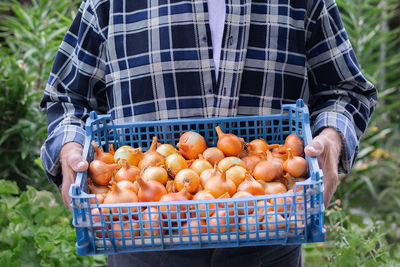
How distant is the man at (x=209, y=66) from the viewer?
150cm

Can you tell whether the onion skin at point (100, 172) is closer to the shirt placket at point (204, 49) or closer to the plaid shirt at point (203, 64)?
the plaid shirt at point (203, 64)

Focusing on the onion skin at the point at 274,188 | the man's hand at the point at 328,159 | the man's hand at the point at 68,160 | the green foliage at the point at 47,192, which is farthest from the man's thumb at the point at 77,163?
the green foliage at the point at 47,192

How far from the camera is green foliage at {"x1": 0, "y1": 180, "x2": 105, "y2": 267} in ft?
6.82

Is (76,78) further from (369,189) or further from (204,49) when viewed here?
(369,189)

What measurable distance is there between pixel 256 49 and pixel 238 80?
120mm

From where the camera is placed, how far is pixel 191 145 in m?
1.38

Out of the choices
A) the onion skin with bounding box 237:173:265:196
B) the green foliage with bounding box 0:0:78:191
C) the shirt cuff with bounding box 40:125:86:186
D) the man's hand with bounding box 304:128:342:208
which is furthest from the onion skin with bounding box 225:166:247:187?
the green foliage with bounding box 0:0:78:191

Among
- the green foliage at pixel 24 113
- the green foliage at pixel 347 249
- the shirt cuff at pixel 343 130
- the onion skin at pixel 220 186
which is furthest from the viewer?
the green foliage at pixel 24 113

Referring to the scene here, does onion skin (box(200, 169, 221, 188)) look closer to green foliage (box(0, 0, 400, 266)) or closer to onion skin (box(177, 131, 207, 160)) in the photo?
onion skin (box(177, 131, 207, 160))

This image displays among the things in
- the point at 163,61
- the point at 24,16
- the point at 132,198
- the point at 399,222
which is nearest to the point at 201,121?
the point at 163,61

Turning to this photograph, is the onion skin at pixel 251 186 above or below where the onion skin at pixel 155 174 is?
below

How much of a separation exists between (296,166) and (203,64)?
18.6 inches

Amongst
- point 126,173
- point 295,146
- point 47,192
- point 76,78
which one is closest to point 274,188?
point 295,146

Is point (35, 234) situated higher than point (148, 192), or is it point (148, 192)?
point (148, 192)
